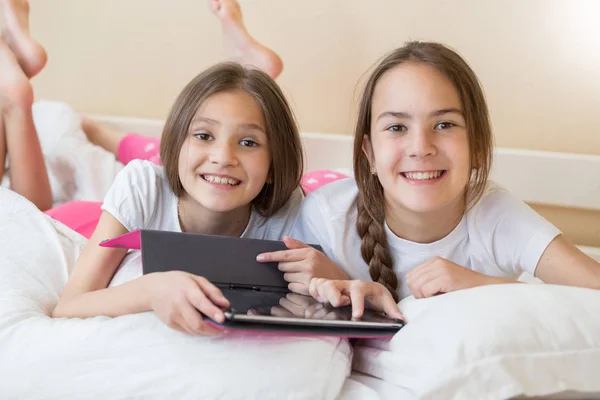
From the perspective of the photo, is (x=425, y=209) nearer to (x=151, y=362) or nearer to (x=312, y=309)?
(x=312, y=309)

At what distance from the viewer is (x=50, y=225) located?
1.20 metres

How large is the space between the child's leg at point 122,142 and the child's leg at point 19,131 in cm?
23

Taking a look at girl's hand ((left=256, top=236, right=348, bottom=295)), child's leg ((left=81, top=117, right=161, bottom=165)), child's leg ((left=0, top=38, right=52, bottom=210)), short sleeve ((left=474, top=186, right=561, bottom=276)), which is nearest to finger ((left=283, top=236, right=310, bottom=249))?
girl's hand ((left=256, top=236, right=348, bottom=295))

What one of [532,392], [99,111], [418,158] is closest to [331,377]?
[532,392]

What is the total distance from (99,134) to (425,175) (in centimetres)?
111

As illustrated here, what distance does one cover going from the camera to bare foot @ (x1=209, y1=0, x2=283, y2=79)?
1.61 m

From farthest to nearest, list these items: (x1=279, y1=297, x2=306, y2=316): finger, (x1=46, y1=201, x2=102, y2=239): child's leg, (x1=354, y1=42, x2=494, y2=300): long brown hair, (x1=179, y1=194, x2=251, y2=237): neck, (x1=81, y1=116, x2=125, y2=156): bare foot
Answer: (x1=81, y1=116, x2=125, y2=156): bare foot, (x1=46, y1=201, x2=102, y2=239): child's leg, (x1=179, y1=194, x2=251, y2=237): neck, (x1=354, y1=42, x2=494, y2=300): long brown hair, (x1=279, y1=297, x2=306, y2=316): finger

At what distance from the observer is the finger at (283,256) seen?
37.2 inches

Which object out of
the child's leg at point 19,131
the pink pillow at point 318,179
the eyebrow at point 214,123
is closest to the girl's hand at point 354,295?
the eyebrow at point 214,123

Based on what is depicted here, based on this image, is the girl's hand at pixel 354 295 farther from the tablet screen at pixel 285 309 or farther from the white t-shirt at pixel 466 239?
the white t-shirt at pixel 466 239

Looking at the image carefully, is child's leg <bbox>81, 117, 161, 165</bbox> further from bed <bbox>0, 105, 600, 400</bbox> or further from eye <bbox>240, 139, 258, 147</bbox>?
bed <bbox>0, 105, 600, 400</bbox>

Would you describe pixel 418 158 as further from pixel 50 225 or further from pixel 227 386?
pixel 50 225

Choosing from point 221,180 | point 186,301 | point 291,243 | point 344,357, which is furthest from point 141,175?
point 344,357

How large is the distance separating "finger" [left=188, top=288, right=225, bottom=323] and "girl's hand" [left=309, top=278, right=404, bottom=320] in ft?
0.56
